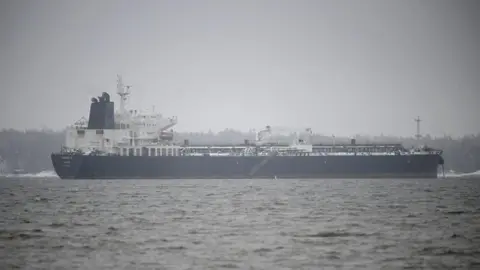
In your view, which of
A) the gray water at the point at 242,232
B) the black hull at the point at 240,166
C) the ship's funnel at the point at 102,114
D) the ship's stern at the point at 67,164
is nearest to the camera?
the gray water at the point at 242,232

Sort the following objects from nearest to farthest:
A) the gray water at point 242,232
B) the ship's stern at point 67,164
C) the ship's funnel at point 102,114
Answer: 1. the gray water at point 242,232
2. the ship's stern at point 67,164
3. the ship's funnel at point 102,114

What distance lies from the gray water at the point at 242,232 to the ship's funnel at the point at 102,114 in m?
27.7

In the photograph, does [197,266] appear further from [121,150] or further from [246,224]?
[121,150]

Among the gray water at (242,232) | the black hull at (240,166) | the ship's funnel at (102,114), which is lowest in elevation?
the gray water at (242,232)

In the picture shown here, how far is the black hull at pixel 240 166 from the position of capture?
7369 centimetres

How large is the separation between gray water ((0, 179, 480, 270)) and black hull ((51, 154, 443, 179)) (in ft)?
72.6

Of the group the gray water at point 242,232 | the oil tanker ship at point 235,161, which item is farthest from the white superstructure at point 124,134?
the gray water at point 242,232

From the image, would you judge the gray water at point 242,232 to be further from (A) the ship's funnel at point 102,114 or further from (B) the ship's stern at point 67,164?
(A) the ship's funnel at point 102,114

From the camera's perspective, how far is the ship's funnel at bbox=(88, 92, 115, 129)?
7881 centimetres

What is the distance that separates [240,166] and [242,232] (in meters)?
43.6

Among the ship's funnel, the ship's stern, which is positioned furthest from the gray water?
the ship's funnel

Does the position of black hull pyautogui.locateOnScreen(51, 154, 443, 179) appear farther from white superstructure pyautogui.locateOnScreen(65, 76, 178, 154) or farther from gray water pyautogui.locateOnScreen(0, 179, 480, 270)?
gray water pyautogui.locateOnScreen(0, 179, 480, 270)

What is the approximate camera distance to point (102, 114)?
7888 centimetres

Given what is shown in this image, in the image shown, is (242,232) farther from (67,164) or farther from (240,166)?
(67,164)
